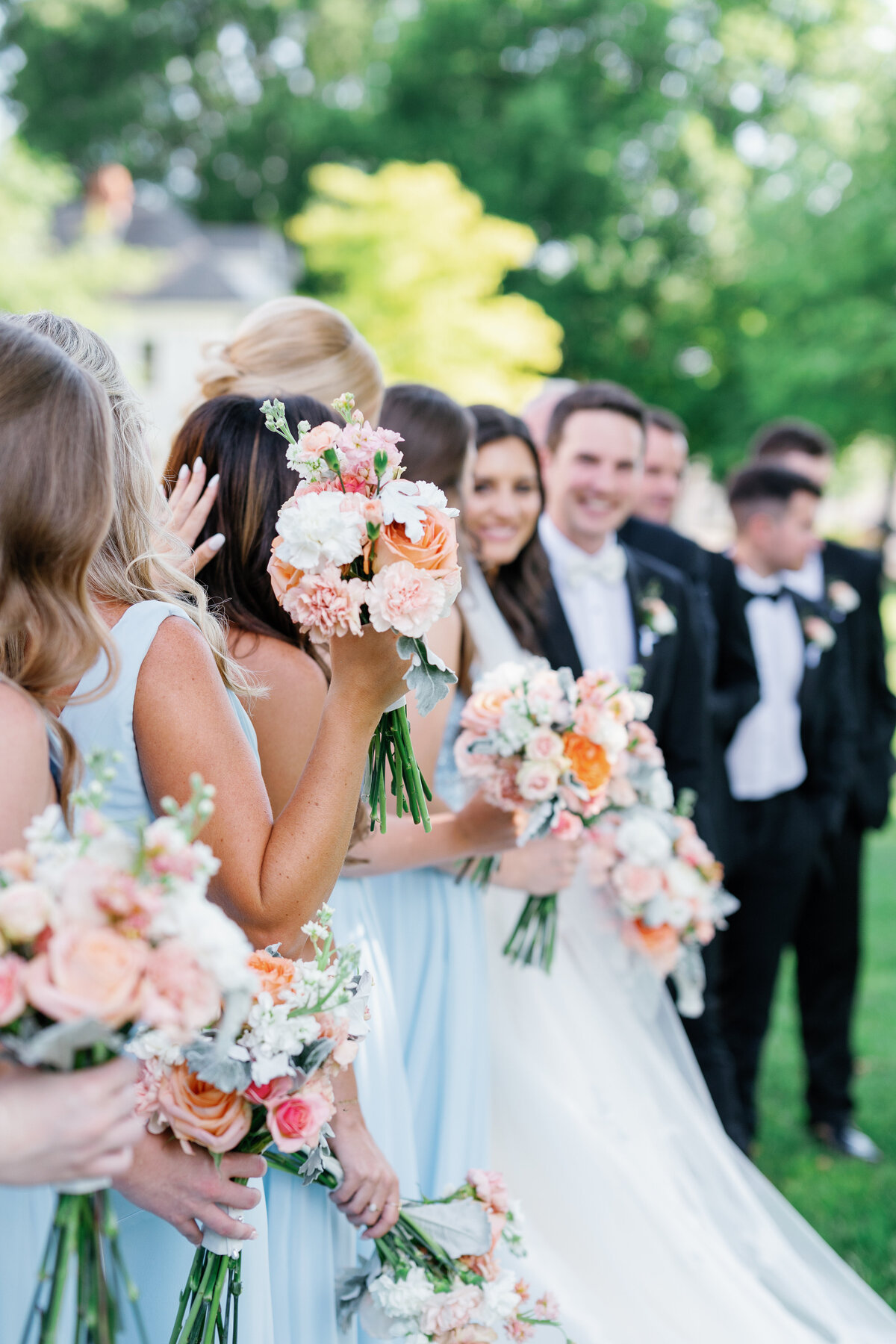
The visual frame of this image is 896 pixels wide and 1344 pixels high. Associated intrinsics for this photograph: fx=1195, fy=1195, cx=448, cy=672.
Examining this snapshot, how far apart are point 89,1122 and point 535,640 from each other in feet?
10.2

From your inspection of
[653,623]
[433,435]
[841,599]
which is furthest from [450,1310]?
[841,599]

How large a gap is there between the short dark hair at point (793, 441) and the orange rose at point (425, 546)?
510 cm

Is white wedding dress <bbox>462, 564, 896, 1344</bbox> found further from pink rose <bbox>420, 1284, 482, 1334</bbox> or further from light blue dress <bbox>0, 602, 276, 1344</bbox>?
light blue dress <bbox>0, 602, 276, 1344</bbox>

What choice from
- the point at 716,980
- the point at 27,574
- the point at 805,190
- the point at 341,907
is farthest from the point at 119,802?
the point at 805,190

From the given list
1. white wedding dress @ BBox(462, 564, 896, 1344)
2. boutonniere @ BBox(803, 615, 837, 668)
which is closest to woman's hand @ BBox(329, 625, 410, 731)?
white wedding dress @ BBox(462, 564, 896, 1344)

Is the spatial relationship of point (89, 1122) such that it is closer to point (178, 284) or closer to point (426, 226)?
point (426, 226)

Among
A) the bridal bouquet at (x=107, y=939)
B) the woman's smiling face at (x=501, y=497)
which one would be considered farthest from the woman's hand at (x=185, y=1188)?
the woman's smiling face at (x=501, y=497)

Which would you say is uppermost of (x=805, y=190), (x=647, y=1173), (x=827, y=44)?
(x=827, y=44)

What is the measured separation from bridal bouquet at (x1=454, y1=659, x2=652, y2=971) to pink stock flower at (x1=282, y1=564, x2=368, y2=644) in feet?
3.91

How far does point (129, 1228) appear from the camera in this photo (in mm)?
1973

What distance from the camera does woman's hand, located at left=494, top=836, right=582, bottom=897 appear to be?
3391 millimetres

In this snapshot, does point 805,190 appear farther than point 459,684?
Yes

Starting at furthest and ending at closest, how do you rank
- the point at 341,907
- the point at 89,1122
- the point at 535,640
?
1. the point at 535,640
2. the point at 341,907
3. the point at 89,1122

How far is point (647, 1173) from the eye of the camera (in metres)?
3.66
